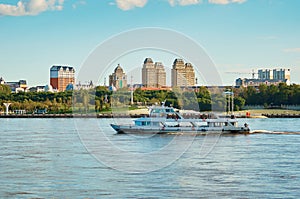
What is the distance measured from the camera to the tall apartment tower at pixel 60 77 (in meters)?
164

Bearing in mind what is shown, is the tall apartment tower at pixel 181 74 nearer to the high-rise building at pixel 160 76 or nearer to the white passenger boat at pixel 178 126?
the high-rise building at pixel 160 76

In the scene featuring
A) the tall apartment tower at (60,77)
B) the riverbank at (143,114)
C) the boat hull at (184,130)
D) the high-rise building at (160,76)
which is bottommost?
the boat hull at (184,130)

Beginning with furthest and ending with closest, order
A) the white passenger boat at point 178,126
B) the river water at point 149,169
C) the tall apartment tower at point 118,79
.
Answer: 1. the tall apartment tower at point 118,79
2. the white passenger boat at point 178,126
3. the river water at point 149,169

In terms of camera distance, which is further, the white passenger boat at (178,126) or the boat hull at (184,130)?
the white passenger boat at (178,126)

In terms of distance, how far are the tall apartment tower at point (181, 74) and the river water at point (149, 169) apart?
5401cm

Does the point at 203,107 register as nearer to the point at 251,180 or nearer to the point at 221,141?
the point at 221,141

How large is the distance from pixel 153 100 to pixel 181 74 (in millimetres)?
12130

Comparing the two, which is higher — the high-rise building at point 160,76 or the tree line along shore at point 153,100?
the high-rise building at point 160,76

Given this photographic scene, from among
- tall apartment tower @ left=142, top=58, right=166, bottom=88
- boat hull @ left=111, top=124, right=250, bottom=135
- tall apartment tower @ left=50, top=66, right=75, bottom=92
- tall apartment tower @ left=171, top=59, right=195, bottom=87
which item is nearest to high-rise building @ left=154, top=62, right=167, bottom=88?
tall apartment tower @ left=142, top=58, right=166, bottom=88

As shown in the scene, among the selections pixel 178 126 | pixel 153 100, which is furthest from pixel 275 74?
pixel 178 126

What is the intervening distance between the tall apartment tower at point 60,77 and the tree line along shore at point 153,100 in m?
59.8

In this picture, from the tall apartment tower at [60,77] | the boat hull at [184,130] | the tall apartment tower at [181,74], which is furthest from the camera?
the tall apartment tower at [60,77]

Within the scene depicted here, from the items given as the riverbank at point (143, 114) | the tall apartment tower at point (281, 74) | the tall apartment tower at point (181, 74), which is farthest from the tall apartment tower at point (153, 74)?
the tall apartment tower at point (281, 74)

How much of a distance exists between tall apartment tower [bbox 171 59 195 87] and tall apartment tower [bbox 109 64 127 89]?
23.7 ft
